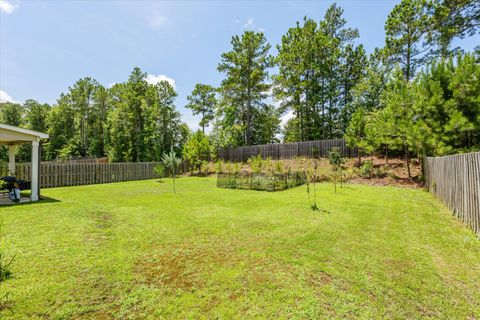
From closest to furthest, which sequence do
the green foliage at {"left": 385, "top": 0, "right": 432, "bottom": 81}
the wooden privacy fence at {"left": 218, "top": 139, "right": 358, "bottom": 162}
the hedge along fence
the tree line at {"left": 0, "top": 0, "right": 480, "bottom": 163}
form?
the tree line at {"left": 0, "top": 0, "right": 480, "bottom": 163}, the hedge along fence, the green foliage at {"left": 385, "top": 0, "right": 432, "bottom": 81}, the wooden privacy fence at {"left": 218, "top": 139, "right": 358, "bottom": 162}

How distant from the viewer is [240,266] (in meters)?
3.32

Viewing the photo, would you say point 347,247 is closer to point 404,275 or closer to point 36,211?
point 404,275

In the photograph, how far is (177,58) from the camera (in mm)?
15016

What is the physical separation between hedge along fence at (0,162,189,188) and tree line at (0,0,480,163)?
247 inches

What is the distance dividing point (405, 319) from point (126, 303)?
299cm

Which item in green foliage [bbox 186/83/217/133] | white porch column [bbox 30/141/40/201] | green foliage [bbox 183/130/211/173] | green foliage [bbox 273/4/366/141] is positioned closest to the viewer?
white porch column [bbox 30/141/40/201]

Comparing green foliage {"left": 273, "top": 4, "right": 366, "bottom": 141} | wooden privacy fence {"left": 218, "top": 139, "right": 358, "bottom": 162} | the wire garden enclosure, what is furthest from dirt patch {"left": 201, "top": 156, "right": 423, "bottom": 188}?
green foliage {"left": 273, "top": 4, "right": 366, "bottom": 141}

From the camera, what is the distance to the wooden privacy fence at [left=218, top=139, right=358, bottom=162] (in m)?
18.0

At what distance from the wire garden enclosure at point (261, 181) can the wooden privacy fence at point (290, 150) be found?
6.77 metres

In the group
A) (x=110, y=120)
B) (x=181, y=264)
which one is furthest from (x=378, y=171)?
(x=110, y=120)

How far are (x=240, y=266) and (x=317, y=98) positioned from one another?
78.7ft

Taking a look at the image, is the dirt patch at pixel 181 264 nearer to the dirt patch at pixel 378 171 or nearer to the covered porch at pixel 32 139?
the covered porch at pixel 32 139

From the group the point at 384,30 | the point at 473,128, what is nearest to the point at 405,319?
the point at 473,128

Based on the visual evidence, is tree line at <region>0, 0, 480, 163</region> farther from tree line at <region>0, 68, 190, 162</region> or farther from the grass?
the grass
